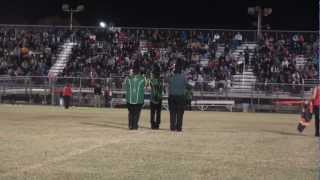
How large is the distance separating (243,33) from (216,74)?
685 cm

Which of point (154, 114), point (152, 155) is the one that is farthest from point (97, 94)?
point (152, 155)

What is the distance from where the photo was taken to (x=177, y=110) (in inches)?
826

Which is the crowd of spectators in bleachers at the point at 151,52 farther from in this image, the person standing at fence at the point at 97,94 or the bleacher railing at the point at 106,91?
the person standing at fence at the point at 97,94

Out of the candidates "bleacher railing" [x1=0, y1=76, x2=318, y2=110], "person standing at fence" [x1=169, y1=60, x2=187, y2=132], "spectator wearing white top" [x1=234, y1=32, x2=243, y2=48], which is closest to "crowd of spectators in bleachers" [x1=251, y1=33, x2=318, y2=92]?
"bleacher railing" [x1=0, y1=76, x2=318, y2=110]

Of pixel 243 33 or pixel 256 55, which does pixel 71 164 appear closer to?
pixel 256 55

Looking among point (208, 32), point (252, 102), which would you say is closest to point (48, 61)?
point (208, 32)

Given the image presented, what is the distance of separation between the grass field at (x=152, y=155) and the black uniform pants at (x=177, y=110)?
0.72 m

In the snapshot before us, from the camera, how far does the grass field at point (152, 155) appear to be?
36.5 ft

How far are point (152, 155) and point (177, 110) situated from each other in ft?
24.2

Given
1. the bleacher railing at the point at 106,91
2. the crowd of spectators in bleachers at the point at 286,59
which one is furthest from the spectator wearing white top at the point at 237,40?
the bleacher railing at the point at 106,91

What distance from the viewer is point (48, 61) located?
164 ft

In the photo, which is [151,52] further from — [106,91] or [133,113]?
[133,113]

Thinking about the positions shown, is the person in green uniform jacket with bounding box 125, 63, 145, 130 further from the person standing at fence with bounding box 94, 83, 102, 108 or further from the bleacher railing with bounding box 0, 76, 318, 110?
the person standing at fence with bounding box 94, 83, 102, 108

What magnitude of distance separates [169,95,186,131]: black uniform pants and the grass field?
724mm
